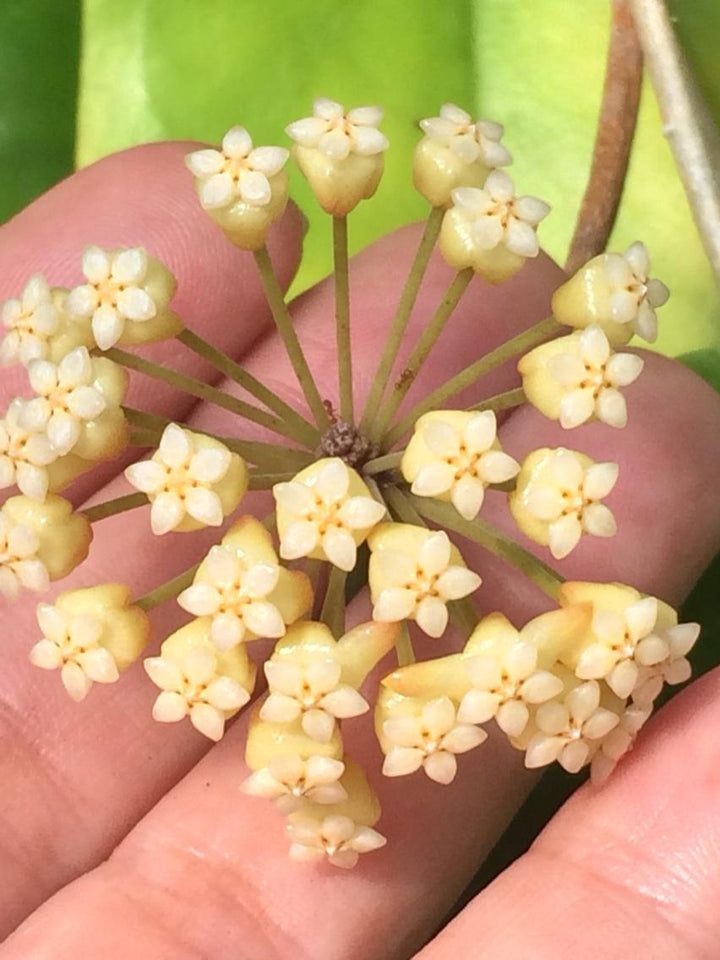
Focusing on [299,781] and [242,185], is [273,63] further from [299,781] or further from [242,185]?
[299,781]

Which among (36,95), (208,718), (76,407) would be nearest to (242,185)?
(76,407)

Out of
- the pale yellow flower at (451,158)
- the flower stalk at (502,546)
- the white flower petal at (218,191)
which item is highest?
the white flower petal at (218,191)

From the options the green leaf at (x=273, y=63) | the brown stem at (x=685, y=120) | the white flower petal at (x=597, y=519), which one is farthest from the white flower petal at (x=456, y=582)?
the green leaf at (x=273, y=63)

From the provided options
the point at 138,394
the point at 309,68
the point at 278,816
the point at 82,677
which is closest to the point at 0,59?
the point at 309,68

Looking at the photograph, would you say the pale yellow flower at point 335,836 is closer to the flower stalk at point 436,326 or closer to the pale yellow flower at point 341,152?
the flower stalk at point 436,326

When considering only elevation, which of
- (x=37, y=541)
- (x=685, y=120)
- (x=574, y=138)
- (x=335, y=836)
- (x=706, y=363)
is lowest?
(x=706, y=363)

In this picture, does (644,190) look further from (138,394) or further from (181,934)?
(181,934)
